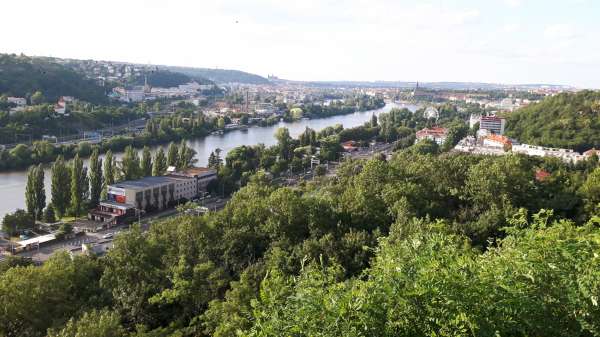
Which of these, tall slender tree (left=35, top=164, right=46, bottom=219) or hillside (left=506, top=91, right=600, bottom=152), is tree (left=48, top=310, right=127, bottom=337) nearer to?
tall slender tree (left=35, top=164, right=46, bottom=219)

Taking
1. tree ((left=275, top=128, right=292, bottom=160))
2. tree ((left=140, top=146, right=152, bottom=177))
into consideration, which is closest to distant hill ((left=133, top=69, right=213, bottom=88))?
tree ((left=275, top=128, right=292, bottom=160))

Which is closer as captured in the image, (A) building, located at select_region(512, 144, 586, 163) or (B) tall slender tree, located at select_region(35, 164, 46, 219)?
(B) tall slender tree, located at select_region(35, 164, 46, 219)

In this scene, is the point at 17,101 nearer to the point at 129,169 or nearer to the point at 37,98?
the point at 37,98

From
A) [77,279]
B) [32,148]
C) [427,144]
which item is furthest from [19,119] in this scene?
[77,279]

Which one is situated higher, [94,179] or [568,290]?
[568,290]

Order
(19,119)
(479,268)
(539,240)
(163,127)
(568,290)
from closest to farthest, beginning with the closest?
1. (568,290)
2. (479,268)
3. (539,240)
4. (19,119)
5. (163,127)

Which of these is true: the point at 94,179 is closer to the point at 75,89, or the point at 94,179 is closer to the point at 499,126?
the point at 499,126
